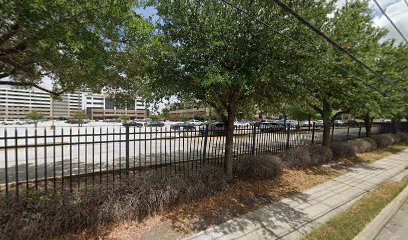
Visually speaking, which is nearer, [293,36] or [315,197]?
[293,36]

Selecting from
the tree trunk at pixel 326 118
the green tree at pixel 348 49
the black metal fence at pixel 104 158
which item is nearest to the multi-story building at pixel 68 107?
the black metal fence at pixel 104 158

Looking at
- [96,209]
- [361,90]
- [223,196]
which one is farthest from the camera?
[361,90]

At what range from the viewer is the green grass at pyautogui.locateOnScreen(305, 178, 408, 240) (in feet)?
12.7

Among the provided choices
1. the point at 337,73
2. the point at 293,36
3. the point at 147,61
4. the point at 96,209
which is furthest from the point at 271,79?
the point at 337,73

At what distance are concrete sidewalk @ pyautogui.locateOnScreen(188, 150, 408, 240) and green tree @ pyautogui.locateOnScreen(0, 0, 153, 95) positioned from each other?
3.78m

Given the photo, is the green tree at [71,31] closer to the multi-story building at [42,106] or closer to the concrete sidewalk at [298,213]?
the concrete sidewalk at [298,213]

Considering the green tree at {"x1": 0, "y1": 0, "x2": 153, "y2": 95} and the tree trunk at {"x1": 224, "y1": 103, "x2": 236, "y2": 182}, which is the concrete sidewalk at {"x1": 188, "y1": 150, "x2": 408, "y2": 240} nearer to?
the tree trunk at {"x1": 224, "y1": 103, "x2": 236, "y2": 182}

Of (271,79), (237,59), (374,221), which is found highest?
(237,59)

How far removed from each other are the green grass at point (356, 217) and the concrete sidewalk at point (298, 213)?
0.15 meters

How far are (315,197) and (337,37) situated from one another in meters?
5.90

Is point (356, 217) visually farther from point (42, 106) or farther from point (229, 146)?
point (42, 106)

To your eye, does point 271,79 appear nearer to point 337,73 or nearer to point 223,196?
point 223,196

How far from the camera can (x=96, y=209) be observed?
3830mm

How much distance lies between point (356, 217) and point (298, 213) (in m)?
1.28
